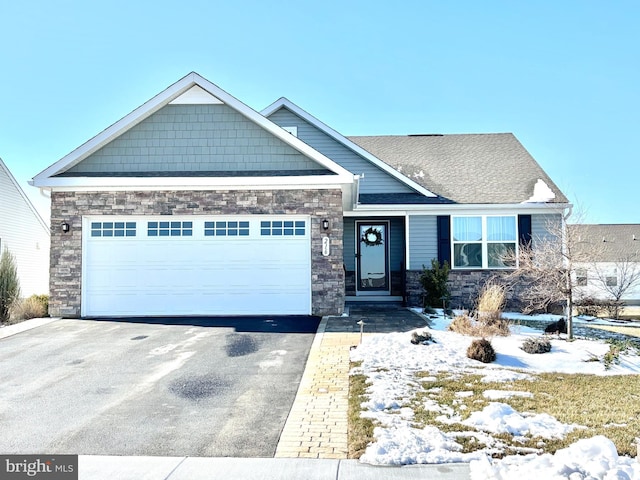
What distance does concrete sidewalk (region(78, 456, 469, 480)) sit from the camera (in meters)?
3.93

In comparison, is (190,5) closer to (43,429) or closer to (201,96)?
(201,96)

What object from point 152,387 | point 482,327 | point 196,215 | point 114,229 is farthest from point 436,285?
point 152,387

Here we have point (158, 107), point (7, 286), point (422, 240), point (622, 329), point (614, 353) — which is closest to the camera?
point (614, 353)

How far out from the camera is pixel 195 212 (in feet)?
39.5

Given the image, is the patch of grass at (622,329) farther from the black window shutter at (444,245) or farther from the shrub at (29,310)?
the shrub at (29,310)

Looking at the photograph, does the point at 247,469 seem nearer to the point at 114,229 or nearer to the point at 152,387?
the point at 152,387

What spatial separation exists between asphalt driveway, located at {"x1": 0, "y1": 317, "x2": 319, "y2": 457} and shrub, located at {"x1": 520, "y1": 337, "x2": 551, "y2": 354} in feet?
12.0

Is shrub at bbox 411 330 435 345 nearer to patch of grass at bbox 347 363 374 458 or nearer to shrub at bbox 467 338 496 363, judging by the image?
shrub at bbox 467 338 496 363

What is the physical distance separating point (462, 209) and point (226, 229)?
7.31m

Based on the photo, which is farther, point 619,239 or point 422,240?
point 619,239

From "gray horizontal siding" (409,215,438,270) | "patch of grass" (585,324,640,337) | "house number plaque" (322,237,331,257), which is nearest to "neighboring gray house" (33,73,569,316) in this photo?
"house number plaque" (322,237,331,257)

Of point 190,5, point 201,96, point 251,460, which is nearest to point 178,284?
point 201,96

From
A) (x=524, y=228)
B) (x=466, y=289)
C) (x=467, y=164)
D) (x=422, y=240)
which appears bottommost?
(x=466, y=289)

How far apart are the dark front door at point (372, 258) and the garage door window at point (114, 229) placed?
7070 mm
